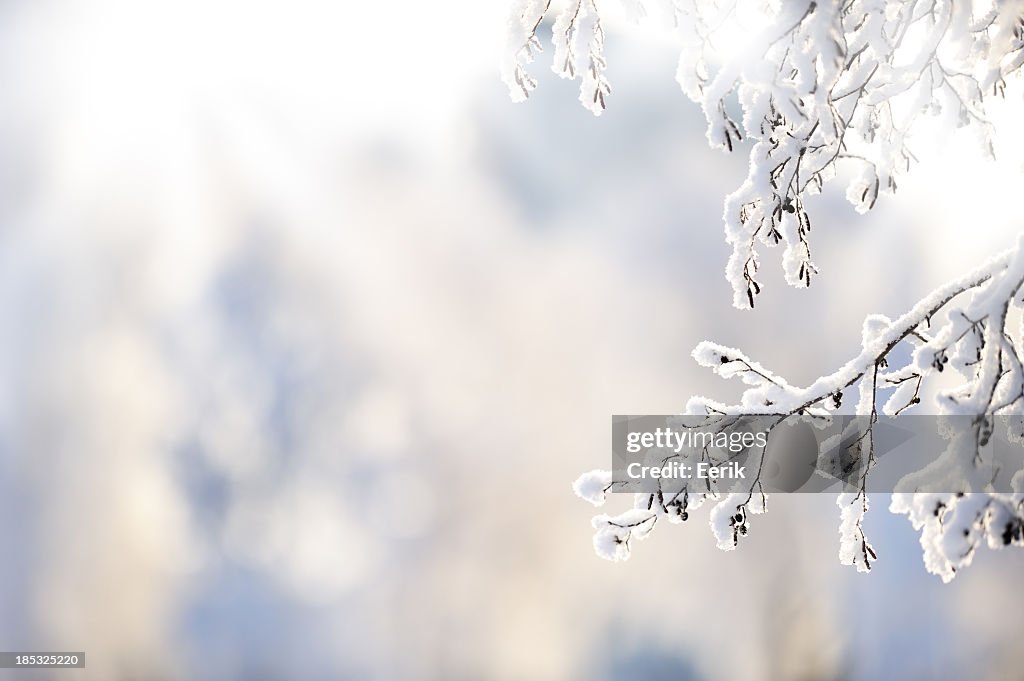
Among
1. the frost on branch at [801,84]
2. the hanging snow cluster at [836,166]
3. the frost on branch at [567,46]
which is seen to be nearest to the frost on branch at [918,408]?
the hanging snow cluster at [836,166]

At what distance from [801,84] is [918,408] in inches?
57.3

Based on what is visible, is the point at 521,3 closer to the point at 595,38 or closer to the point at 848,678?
the point at 595,38

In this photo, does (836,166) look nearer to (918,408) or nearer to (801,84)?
(801,84)

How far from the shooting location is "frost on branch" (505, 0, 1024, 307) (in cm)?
216

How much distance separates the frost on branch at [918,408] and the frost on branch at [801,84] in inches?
17.5

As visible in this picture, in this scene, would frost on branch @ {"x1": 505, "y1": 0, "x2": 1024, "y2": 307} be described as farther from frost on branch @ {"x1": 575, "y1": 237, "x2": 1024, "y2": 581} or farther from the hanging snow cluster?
frost on branch @ {"x1": 575, "y1": 237, "x2": 1024, "y2": 581}

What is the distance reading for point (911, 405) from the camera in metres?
2.53

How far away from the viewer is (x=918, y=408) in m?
2.40

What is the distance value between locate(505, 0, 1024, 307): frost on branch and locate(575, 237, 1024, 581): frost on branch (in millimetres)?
444

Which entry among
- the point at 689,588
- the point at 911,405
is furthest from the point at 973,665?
the point at 911,405

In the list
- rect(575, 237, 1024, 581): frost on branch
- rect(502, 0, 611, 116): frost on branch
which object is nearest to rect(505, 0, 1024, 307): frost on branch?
rect(502, 0, 611, 116): frost on branch

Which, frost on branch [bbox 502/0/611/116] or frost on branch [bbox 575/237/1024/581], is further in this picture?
frost on branch [bbox 502/0/611/116]

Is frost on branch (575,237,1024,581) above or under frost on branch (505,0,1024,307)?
under

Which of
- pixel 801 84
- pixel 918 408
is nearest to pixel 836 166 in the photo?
pixel 801 84
